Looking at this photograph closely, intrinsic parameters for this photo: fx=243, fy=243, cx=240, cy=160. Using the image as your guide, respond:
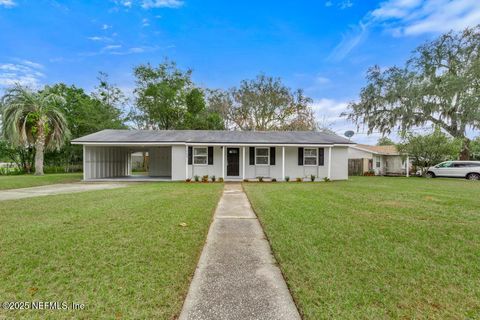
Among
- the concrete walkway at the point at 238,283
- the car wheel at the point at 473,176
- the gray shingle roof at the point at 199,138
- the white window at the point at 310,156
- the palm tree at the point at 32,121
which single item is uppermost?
the palm tree at the point at 32,121

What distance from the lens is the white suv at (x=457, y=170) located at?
17.2 meters

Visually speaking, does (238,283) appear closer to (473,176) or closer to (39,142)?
(39,142)

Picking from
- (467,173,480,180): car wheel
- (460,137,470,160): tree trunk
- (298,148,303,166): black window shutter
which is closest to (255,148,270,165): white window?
(298,148,303,166): black window shutter

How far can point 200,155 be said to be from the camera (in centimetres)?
1538

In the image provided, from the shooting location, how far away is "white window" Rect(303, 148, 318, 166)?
1584 cm

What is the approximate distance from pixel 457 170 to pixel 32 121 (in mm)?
31093

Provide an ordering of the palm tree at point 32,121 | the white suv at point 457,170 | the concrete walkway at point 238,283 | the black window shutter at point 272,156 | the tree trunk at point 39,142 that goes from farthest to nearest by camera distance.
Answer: the tree trunk at point 39,142
the white suv at point 457,170
the palm tree at point 32,121
the black window shutter at point 272,156
the concrete walkway at point 238,283

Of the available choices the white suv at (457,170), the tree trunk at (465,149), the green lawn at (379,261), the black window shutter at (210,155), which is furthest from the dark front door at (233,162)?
the tree trunk at (465,149)

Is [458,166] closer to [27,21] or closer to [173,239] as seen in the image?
[173,239]

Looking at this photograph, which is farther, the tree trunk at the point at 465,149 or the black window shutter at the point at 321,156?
the tree trunk at the point at 465,149

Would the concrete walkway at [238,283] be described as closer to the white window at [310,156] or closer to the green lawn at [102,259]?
the green lawn at [102,259]

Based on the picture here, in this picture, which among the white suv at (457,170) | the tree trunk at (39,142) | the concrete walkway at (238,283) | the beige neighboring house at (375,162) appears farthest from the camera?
the beige neighboring house at (375,162)

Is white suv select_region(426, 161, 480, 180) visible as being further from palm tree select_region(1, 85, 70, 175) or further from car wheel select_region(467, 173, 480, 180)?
palm tree select_region(1, 85, 70, 175)

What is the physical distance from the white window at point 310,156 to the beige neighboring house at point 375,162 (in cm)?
Result: 784
